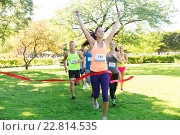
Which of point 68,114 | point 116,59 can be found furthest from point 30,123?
point 116,59

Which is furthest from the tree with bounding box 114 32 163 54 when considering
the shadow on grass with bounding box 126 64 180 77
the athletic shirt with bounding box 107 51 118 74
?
the athletic shirt with bounding box 107 51 118 74

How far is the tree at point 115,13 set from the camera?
2236cm

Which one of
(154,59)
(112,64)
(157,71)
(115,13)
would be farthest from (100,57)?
(154,59)

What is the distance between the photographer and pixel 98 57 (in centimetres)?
418

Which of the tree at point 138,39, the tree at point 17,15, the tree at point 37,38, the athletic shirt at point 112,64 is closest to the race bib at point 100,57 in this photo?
the athletic shirt at point 112,64

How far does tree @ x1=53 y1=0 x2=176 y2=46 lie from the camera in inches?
880

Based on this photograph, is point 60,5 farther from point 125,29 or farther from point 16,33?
point 125,29

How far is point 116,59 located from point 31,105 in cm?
316

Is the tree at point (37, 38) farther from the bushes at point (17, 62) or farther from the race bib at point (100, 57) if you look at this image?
the race bib at point (100, 57)

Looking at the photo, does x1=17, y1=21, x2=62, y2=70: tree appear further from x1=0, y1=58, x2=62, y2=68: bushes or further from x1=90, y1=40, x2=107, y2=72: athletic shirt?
x1=90, y1=40, x2=107, y2=72: athletic shirt

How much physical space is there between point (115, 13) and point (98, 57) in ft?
69.7

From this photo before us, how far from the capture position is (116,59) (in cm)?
632

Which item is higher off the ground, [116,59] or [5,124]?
[116,59]

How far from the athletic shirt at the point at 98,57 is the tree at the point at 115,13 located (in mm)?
19265
